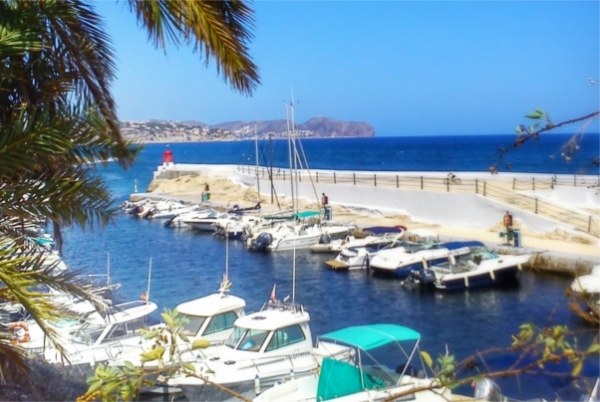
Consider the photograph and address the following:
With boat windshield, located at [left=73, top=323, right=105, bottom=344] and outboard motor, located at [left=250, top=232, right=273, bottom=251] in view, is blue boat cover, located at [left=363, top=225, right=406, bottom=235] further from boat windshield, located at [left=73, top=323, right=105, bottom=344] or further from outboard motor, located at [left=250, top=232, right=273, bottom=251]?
boat windshield, located at [left=73, top=323, right=105, bottom=344]

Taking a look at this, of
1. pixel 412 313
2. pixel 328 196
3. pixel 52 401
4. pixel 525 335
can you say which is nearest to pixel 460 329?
pixel 412 313

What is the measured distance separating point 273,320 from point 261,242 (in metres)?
20.0

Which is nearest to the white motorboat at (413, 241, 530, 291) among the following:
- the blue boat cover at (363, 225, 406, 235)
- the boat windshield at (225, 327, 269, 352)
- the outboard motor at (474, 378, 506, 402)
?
the blue boat cover at (363, 225, 406, 235)

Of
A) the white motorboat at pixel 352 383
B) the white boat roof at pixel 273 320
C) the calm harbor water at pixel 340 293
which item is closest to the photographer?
the white motorboat at pixel 352 383

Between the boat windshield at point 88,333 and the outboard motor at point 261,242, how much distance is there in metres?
19.3

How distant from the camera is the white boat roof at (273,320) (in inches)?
549

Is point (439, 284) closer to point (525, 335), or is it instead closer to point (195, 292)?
point (195, 292)

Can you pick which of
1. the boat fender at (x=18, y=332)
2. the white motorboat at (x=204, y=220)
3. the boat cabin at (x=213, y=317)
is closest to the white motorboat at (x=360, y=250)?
the white motorboat at (x=204, y=220)

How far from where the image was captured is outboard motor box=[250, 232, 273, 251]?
3409 centimetres

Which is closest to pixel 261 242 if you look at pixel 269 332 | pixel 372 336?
pixel 269 332

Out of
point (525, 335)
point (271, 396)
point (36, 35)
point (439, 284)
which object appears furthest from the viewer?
point (439, 284)

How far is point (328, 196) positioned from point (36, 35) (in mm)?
39492

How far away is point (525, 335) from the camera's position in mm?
1969

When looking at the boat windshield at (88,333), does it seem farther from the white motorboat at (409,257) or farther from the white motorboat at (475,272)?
the white motorboat at (409,257)
